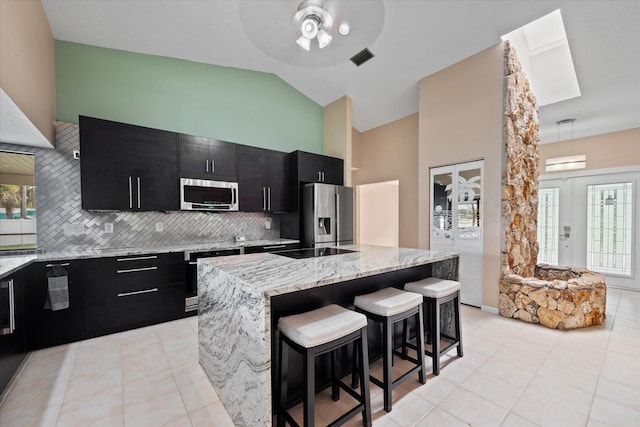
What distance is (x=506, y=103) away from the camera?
128 inches

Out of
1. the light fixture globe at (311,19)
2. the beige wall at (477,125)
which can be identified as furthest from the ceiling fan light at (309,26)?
the beige wall at (477,125)

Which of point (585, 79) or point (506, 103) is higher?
point (585, 79)

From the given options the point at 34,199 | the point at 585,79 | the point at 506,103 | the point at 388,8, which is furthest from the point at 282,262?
the point at 585,79

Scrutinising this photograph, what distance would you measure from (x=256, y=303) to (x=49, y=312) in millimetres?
2638

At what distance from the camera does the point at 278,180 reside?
4.34 metres

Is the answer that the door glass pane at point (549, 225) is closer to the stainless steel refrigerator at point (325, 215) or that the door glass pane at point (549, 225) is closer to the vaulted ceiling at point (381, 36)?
the vaulted ceiling at point (381, 36)

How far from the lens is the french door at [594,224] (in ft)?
15.0

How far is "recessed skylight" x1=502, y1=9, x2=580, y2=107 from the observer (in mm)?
3631

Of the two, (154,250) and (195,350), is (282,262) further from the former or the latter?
(154,250)

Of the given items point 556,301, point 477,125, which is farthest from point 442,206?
point 556,301

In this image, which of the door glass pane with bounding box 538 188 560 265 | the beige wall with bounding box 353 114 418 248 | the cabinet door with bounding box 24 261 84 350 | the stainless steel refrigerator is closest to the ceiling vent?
the beige wall with bounding box 353 114 418 248

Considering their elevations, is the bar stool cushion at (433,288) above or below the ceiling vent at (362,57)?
below

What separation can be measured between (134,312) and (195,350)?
100cm

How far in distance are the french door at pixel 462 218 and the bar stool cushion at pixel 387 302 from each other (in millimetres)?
2152
